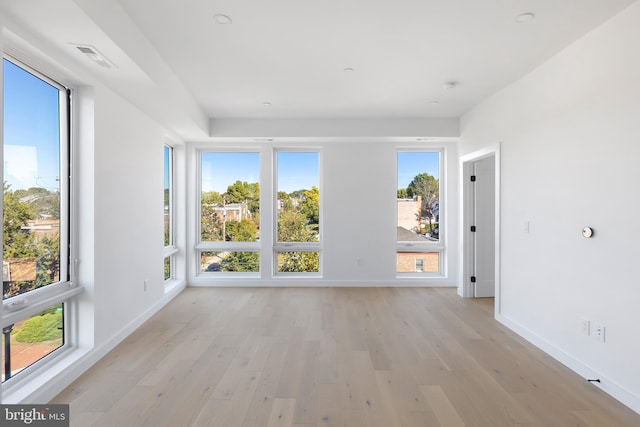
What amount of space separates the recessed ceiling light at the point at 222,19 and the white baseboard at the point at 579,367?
3.80 m

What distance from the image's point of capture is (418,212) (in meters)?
5.23

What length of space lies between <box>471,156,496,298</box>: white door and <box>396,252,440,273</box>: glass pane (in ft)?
2.62

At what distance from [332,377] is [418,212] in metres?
3.49

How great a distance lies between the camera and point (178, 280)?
16.4 ft

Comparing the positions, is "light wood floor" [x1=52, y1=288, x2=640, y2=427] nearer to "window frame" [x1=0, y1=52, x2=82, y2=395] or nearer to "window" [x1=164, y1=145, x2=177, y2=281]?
"window frame" [x1=0, y1=52, x2=82, y2=395]

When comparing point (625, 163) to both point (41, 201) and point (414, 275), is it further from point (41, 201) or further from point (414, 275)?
point (41, 201)

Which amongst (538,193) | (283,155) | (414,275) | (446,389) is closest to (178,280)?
(283,155)

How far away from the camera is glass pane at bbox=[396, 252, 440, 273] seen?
5.25 metres

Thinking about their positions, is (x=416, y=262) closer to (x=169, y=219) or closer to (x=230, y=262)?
(x=230, y=262)

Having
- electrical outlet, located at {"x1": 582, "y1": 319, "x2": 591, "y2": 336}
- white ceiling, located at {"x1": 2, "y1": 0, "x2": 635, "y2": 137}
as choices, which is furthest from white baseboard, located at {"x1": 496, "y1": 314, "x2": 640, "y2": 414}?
white ceiling, located at {"x1": 2, "y1": 0, "x2": 635, "y2": 137}

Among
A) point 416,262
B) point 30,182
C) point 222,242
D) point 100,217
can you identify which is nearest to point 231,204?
point 222,242

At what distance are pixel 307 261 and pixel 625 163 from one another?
4102 millimetres
